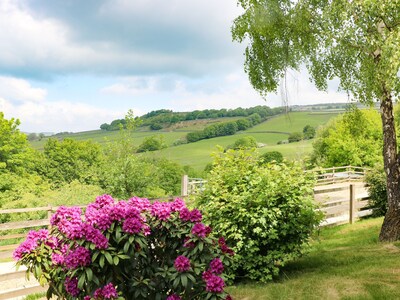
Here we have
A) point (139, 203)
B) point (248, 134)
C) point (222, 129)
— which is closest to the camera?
point (139, 203)

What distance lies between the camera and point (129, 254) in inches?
190

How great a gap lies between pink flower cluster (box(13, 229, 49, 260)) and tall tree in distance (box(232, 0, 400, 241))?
7.15 metres

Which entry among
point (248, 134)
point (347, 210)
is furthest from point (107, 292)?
point (248, 134)

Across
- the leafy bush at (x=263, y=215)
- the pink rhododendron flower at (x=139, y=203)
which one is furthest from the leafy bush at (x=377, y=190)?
the pink rhododendron flower at (x=139, y=203)

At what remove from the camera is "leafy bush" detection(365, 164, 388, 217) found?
1611 cm

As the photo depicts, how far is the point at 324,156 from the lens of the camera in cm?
5409

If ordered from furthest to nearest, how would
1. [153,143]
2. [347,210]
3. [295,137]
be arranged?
[295,137]
[153,143]
[347,210]

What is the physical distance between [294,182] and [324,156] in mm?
47784

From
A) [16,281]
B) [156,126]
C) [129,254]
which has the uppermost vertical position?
[129,254]

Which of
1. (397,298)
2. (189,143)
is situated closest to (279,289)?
(397,298)

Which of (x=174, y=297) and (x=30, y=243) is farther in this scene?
(x=30, y=243)

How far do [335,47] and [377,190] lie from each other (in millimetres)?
7391

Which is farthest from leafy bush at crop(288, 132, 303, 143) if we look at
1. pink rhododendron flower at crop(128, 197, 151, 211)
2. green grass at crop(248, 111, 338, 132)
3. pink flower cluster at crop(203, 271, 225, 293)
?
pink flower cluster at crop(203, 271, 225, 293)

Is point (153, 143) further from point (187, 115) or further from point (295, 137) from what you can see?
point (187, 115)
